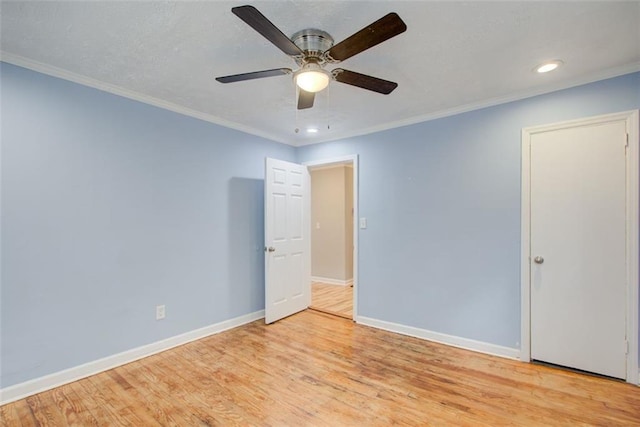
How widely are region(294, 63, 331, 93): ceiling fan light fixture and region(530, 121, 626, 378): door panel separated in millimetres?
2066

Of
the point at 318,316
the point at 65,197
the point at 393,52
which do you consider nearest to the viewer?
the point at 393,52

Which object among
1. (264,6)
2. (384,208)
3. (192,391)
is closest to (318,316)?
(384,208)

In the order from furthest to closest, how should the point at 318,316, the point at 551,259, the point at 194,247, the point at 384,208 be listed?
the point at 318,316, the point at 384,208, the point at 194,247, the point at 551,259

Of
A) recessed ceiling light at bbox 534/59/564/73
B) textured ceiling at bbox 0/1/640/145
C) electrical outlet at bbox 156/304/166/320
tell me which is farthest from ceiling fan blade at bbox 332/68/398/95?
electrical outlet at bbox 156/304/166/320

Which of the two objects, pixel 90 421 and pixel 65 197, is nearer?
pixel 90 421

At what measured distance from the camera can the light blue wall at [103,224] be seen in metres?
2.16

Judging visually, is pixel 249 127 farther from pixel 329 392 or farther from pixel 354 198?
pixel 329 392

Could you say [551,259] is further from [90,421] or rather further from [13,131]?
[13,131]

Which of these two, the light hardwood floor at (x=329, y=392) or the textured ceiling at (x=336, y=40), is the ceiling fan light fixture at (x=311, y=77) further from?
the light hardwood floor at (x=329, y=392)

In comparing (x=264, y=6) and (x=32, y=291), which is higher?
(x=264, y=6)

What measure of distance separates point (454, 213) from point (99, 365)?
3552 mm

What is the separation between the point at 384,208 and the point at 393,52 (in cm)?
187

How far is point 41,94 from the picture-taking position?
226 centimetres

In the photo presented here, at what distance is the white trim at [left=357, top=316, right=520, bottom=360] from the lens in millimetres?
2768
